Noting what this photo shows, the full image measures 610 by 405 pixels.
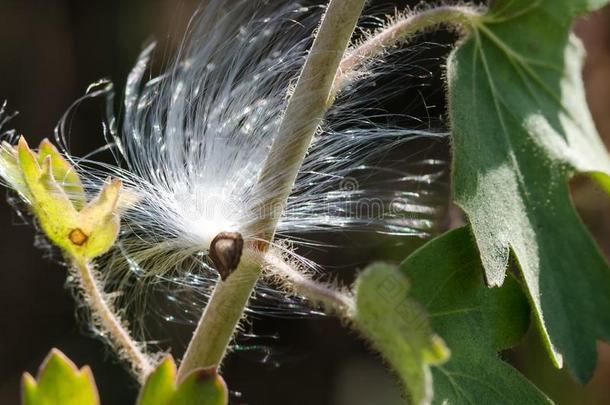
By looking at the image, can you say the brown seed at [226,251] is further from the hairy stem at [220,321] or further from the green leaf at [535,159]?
the green leaf at [535,159]

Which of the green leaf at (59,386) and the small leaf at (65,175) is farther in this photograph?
the small leaf at (65,175)

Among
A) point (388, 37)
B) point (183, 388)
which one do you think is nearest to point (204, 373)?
point (183, 388)

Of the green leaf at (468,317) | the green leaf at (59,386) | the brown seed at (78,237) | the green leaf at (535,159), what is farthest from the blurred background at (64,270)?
the green leaf at (59,386)

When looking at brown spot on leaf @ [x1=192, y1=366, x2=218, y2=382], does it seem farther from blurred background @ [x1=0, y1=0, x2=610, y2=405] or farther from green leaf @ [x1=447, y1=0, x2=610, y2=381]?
blurred background @ [x1=0, y1=0, x2=610, y2=405]

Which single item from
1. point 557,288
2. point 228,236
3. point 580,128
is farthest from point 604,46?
point 228,236

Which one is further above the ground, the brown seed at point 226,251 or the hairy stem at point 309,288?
the brown seed at point 226,251

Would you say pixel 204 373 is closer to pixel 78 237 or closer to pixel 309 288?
pixel 309 288
